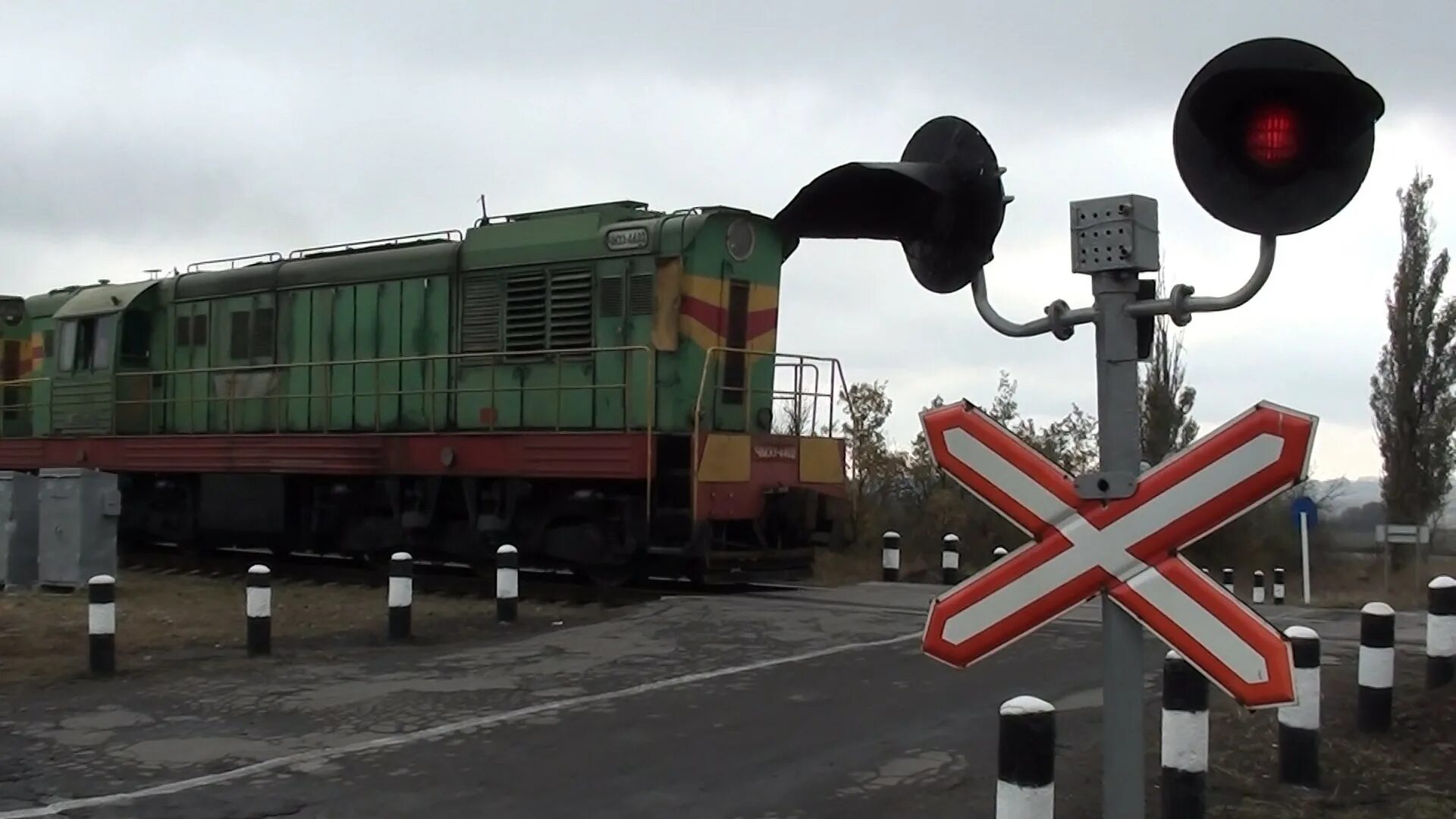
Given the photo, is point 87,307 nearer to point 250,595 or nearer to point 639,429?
point 639,429

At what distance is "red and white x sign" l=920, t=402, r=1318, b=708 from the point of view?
2627 millimetres

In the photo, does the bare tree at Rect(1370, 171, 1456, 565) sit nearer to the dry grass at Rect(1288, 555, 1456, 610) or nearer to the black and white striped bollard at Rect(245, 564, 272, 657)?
the dry grass at Rect(1288, 555, 1456, 610)

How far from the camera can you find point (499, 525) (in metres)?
15.1

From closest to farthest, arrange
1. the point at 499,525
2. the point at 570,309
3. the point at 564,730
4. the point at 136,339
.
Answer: the point at 564,730, the point at 499,525, the point at 570,309, the point at 136,339

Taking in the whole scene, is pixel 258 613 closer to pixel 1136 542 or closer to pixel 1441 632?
pixel 1441 632

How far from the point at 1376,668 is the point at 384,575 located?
11.5 meters

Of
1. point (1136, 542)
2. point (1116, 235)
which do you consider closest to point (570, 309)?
point (1116, 235)

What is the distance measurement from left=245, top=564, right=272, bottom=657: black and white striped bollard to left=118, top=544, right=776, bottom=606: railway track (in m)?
3.84

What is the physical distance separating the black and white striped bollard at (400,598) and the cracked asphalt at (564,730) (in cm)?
31

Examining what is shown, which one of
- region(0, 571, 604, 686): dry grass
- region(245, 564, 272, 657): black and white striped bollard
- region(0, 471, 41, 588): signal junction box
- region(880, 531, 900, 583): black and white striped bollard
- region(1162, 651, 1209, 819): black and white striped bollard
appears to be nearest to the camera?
region(1162, 651, 1209, 819): black and white striped bollard

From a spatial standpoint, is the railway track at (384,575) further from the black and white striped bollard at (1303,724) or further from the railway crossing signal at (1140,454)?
the railway crossing signal at (1140,454)

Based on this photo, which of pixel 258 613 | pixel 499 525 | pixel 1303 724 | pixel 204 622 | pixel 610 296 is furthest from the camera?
pixel 499 525

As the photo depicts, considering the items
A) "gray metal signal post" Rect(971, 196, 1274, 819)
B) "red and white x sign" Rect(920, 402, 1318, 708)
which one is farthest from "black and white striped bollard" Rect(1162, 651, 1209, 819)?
"red and white x sign" Rect(920, 402, 1318, 708)

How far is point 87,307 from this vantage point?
20312 mm
